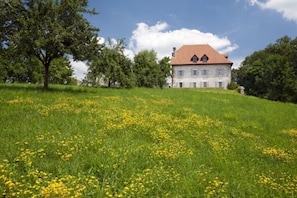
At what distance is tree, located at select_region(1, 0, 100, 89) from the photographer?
23.0 metres

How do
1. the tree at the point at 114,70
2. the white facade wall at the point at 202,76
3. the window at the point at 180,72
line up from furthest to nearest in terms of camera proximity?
the window at the point at 180,72, the white facade wall at the point at 202,76, the tree at the point at 114,70

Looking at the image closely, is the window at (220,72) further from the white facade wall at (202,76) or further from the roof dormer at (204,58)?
the roof dormer at (204,58)

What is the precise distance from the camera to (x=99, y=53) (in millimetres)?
25891

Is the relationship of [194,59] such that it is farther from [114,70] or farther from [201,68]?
[114,70]

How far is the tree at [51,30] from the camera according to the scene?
2302 centimetres

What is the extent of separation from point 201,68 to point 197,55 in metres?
3.72

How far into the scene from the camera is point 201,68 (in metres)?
80.4

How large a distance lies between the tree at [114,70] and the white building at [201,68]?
1728 inches

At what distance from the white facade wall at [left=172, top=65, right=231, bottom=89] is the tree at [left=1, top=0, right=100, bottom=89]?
5715cm

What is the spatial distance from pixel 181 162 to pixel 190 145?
224cm

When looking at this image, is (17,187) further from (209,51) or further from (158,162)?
(209,51)

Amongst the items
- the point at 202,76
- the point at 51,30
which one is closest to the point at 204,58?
the point at 202,76

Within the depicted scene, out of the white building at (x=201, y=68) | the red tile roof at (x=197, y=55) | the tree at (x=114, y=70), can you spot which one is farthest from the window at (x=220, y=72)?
the tree at (x=114, y=70)

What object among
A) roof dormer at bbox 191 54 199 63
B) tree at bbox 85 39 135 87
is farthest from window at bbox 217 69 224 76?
tree at bbox 85 39 135 87
